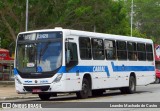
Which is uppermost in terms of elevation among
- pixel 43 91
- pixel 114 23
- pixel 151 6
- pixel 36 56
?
pixel 151 6

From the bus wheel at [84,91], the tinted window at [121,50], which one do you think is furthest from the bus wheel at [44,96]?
the tinted window at [121,50]

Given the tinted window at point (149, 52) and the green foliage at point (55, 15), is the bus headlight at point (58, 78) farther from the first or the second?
the green foliage at point (55, 15)

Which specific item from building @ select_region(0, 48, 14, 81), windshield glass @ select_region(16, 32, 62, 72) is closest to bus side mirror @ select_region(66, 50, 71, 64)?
windshield glass @ select_region(16, 32, 62, 72)

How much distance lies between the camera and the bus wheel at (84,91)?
22766 mm

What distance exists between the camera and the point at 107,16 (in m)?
41.6

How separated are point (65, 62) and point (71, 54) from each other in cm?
77

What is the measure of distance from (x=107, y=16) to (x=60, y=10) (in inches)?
185

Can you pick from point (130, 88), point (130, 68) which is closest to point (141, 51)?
point (130, 68)

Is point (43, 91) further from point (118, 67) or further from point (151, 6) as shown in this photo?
point (151, 6)

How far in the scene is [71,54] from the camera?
72.0ft

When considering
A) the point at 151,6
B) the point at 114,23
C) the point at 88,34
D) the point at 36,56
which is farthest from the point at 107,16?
the point at 151,6

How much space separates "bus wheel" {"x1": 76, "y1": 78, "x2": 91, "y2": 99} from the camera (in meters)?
22.8

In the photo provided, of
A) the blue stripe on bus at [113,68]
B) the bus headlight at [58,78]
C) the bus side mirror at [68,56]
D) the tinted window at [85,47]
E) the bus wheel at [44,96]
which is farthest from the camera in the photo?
the bus wheel at [44,96]

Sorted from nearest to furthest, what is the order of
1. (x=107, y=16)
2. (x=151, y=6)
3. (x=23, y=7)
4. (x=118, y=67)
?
1. (x=118, y=67)
2. (x=23, y=7)
3. (x=107, y=16)
4. (x=151, y=6)
